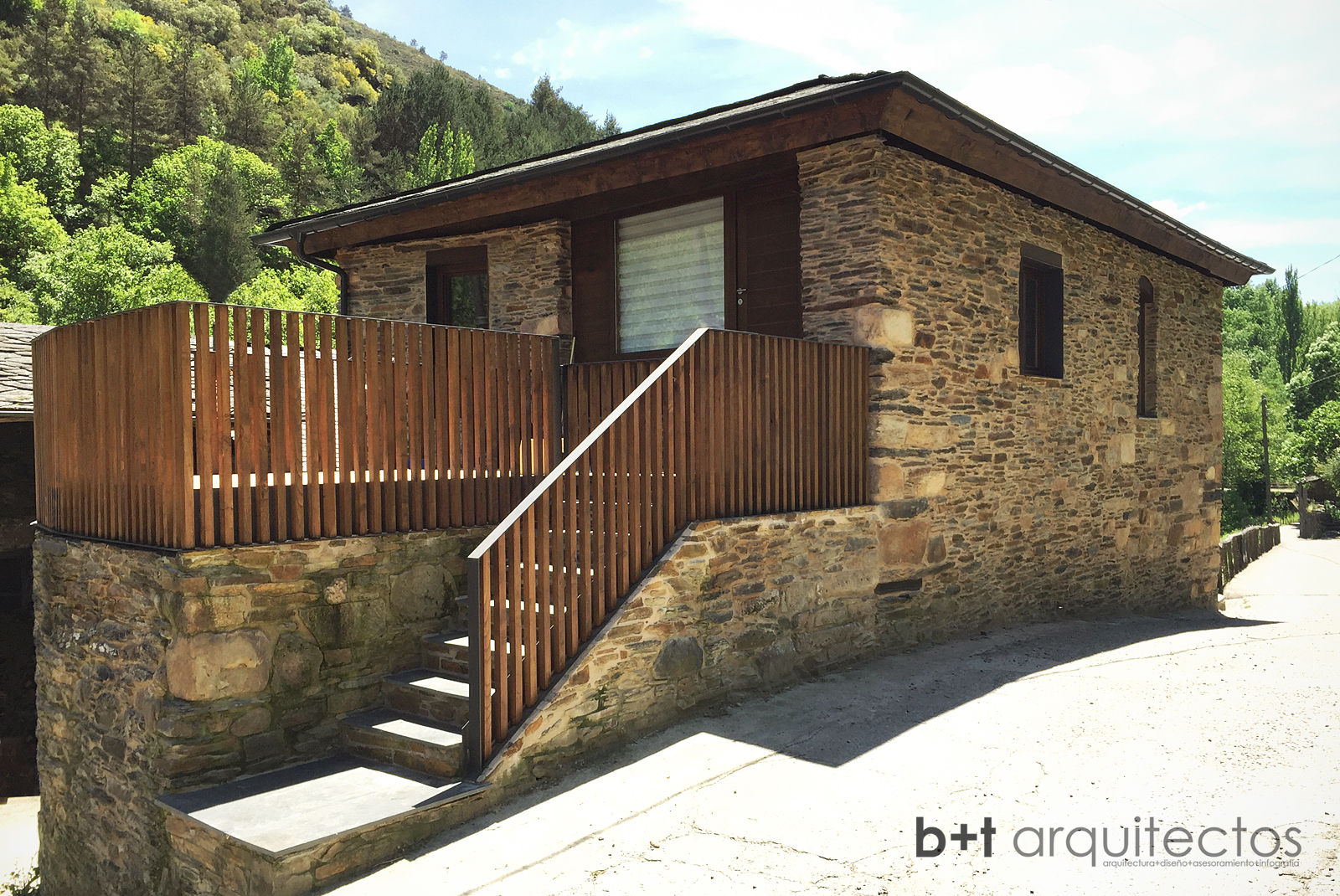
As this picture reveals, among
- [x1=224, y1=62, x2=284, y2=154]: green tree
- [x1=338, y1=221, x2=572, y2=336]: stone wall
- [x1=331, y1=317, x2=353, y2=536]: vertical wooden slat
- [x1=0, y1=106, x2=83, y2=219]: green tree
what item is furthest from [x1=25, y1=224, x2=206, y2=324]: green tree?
[x1=331, y1=317, x2=353, y2=536]: vertical wooden slat

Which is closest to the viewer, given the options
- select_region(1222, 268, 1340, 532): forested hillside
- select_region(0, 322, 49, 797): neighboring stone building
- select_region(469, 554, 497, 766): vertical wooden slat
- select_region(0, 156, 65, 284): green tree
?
select_region(469, 554, 497, 766): vertical wooden slat

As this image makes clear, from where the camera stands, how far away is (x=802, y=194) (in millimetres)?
7695

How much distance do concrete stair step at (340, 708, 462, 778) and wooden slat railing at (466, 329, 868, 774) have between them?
0.65 ft

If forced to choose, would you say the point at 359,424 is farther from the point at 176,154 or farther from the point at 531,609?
the point at 176,154

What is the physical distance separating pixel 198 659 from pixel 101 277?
100 ft

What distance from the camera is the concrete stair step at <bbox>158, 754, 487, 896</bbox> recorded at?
13.2ft

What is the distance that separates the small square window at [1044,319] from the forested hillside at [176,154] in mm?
28654

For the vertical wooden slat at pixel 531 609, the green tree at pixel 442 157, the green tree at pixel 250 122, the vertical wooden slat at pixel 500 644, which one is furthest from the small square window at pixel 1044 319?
the green tree at pixel 250 122

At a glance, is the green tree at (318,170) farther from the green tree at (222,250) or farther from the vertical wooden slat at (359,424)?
the vertical wooden slat at (359,424)

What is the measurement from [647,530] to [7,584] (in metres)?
11.4

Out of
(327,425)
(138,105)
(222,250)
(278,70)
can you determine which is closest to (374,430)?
(327,425)

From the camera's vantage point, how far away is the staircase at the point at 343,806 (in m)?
4.07

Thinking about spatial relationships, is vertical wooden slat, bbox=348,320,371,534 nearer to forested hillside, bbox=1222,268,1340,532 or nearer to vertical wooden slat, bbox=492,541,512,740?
vertical wooden slat, bbox=492,541,512,740

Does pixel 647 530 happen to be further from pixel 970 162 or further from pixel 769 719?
pixel 970 162
